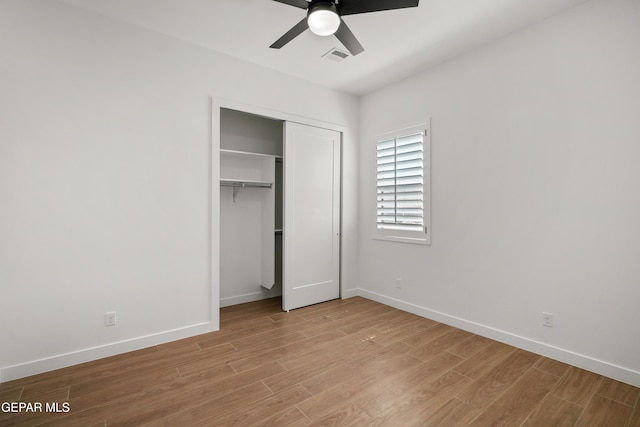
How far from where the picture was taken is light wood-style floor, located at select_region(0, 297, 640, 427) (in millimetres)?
1897

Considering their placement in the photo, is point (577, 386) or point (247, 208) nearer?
point (577, 386)

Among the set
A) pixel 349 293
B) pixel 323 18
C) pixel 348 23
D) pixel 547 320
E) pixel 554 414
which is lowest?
pixel 554 414

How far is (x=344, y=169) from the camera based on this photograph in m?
4.38

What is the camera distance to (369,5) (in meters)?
2.01

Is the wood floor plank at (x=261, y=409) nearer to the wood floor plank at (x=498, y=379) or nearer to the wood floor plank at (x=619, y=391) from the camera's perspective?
the wood floor plank at (x=498, y=379)

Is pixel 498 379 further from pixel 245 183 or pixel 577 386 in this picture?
pixel 245 183

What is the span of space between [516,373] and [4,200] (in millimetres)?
4108

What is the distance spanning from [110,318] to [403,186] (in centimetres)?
334

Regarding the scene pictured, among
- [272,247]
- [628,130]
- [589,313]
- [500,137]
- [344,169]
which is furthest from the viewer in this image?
[344,169]

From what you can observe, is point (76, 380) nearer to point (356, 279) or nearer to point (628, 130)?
point (356, 279)

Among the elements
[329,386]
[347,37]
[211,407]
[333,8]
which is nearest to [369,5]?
[333,8]

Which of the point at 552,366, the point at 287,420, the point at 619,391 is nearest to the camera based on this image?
the point at 287,420

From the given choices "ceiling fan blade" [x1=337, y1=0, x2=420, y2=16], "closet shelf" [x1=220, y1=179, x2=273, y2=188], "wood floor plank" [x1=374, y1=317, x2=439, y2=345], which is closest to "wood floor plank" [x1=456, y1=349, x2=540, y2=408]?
"wood floor plank" [x1=374, y1=317, x2=439, y2=345]

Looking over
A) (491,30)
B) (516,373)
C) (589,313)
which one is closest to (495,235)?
(589,313)
